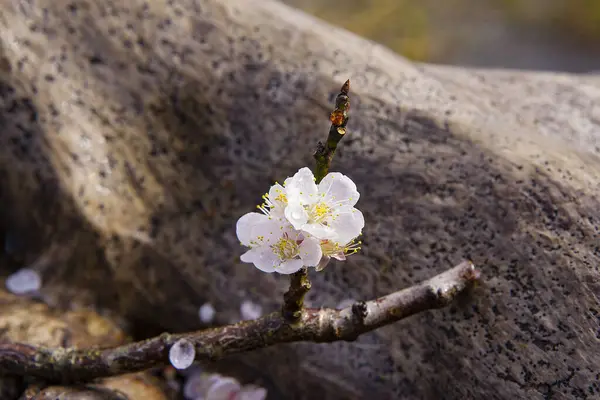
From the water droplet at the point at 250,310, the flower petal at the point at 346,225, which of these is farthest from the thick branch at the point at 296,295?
the water droplet at the point at 250,310

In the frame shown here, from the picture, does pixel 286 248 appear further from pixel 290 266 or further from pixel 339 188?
pixel 339 188

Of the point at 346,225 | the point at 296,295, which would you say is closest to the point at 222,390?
the point at 296,295

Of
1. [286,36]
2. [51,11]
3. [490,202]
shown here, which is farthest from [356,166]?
[51,11]

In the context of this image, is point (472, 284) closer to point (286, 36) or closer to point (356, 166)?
point (356, 166)

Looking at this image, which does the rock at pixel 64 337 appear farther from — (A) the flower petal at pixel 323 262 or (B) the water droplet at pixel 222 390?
(A) the flower petal at pixel 323 262

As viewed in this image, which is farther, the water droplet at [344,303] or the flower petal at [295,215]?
the water droplet at [344,303]

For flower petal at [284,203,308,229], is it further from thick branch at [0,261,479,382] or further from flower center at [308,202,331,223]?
thick branch at [0,261,479,382]
